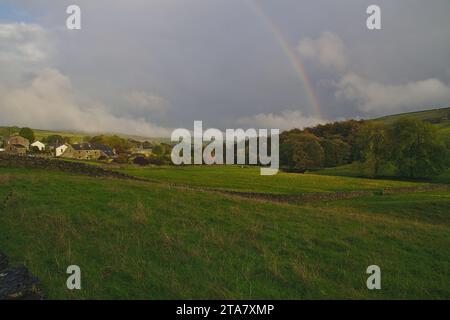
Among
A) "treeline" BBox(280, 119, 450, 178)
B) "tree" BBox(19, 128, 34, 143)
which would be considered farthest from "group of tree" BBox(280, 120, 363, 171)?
"tree" BBox(19, 128, 34, 143)

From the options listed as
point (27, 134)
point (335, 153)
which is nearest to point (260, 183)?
point (335, 153)

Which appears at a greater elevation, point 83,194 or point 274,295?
point 83,194

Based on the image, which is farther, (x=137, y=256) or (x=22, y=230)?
(x=22, y=230)

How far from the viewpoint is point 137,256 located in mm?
9609

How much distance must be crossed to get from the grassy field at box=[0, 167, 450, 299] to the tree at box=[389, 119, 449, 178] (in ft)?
210

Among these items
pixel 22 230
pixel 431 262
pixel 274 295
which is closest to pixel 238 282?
pixel 274 295

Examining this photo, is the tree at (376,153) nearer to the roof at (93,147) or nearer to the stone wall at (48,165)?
the stone wall at (48,165)

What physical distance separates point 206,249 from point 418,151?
247ft

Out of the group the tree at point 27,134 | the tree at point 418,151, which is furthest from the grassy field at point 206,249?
the tree at point 27,134

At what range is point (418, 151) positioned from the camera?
2864 inches

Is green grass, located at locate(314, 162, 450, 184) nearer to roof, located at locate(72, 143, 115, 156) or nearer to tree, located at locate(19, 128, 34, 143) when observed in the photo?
roof, located at locate(72, 143, 115, 156)

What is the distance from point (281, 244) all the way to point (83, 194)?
1119cm
